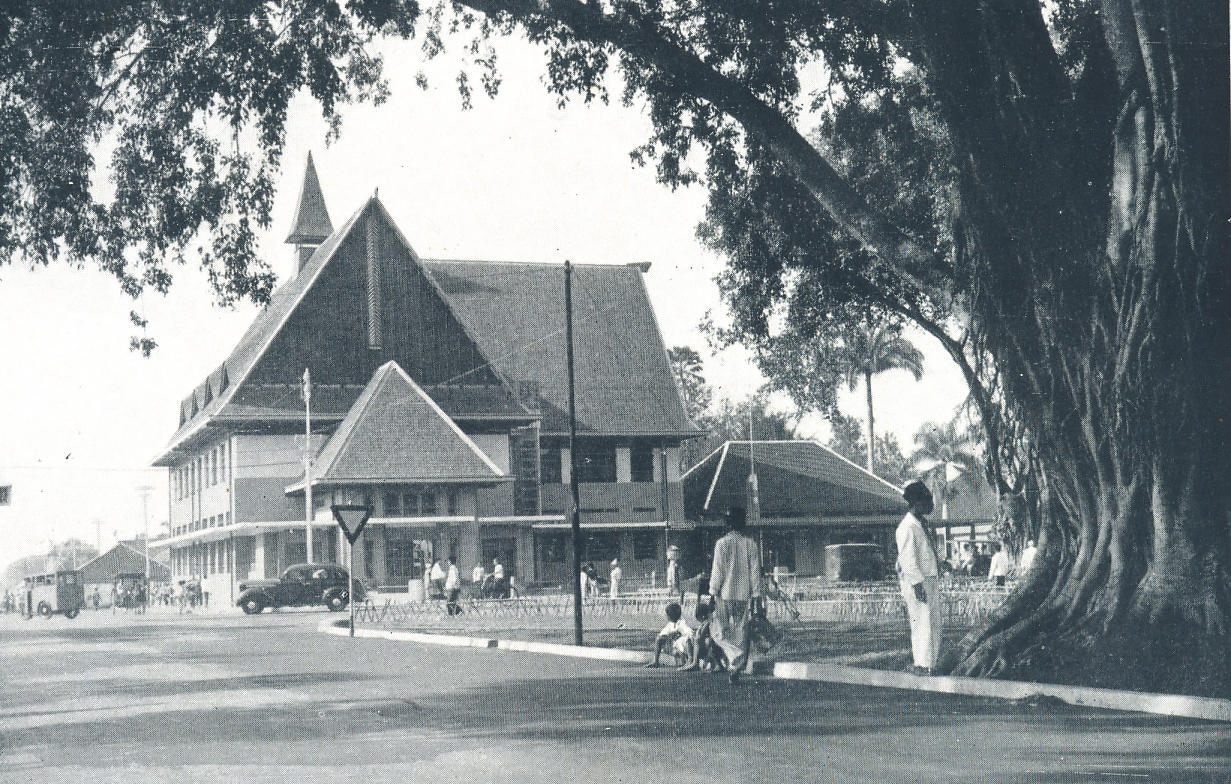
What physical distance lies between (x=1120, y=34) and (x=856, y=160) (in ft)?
30.8

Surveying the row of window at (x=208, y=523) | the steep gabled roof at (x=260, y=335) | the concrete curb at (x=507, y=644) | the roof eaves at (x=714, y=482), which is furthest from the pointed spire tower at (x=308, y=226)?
the concrete curb at (x=507, y=644)

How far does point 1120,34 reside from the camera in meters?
13.1

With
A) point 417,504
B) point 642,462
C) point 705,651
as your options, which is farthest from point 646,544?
point 705,651

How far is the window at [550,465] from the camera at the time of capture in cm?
6119

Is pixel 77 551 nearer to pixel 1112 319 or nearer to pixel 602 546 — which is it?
pixel 602 546

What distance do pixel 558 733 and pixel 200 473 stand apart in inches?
2288

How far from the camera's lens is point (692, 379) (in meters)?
94.5

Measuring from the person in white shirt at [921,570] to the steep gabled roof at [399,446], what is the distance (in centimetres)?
4029

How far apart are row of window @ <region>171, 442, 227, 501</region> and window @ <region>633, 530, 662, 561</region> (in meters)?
17.0

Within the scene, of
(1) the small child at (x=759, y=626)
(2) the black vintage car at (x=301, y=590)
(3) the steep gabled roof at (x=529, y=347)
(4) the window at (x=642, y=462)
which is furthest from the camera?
(4) the window at (x=642, y=462)

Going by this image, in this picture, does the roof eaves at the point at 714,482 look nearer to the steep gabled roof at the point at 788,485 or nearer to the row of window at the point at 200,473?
the steep gabled roof at the point at 788,485

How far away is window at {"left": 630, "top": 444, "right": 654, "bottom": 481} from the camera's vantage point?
6241cm

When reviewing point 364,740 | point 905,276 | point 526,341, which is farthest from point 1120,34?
point 526,341

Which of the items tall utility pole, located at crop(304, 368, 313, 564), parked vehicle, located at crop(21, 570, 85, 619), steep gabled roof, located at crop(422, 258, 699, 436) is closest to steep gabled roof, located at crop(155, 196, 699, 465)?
steep gabled roof, located at crop(422, 258, 699, 436)
